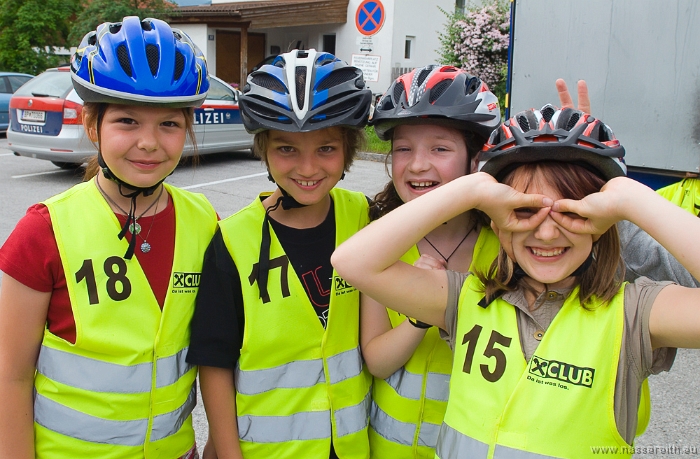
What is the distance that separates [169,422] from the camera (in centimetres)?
221

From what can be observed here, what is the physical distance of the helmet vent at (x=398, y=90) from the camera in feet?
8.12

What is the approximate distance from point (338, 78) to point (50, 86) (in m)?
9.85

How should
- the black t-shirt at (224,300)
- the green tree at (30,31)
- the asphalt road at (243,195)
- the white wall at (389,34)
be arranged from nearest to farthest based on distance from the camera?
the black t-shirt at (224,300), the asphalt road at (243,195), the white wall at (389,34), the green tree at (30,31)

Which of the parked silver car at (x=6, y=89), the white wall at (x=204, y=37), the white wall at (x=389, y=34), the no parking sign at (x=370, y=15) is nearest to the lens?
the no parking sign at (x=370, y=15)

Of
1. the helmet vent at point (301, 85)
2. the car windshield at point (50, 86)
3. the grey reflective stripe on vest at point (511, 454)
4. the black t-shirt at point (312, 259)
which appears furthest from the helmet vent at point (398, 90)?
the car windshield at point (50, 86)

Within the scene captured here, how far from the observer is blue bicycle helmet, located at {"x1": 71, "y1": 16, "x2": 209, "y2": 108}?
2.21m

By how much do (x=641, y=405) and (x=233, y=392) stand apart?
1.45 metres

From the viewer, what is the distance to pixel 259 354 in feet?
7.32

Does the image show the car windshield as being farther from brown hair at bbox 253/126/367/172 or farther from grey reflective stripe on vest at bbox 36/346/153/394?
grey reflective stripe on vest at bbox 36/346/153/394

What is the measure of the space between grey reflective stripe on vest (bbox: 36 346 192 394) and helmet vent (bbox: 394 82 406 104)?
1417 mm

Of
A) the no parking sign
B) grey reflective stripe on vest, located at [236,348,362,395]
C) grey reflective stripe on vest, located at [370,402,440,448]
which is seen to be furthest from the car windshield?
grey reflective stripe on vest, located at [370,402,440,448]

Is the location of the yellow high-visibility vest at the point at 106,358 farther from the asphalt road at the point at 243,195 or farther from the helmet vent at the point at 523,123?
the asphalt road at the point at 243,195

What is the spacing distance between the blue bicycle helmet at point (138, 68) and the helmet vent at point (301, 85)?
0.41m

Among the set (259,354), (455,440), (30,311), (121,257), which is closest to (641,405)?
(455,440)
